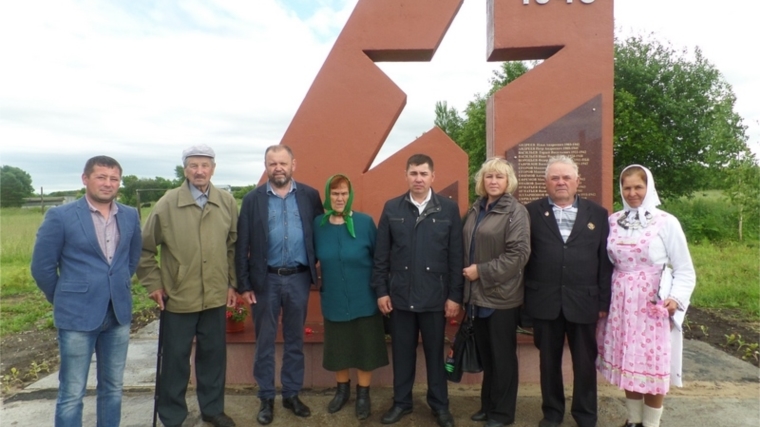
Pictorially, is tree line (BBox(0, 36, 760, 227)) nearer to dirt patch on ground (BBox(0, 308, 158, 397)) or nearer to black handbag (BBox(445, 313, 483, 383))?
dirt patch on ground (BBox(0, 308, 158, 397))

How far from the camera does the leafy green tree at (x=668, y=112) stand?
17.6 metres

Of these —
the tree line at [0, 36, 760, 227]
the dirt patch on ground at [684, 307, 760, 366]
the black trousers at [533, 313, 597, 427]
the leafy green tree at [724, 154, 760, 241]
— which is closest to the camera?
the black trousers at [533, 313, 597, 427]

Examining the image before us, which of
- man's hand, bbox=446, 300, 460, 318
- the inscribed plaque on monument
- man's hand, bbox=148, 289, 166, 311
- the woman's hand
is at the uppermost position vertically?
the inscribed plaque on monument

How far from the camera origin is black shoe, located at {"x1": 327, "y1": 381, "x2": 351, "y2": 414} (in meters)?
3.62

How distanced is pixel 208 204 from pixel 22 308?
19.9ft

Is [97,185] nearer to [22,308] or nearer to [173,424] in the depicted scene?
[173,424]

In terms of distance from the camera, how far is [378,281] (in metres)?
3.34

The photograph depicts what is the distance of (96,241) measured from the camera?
279 centimetres

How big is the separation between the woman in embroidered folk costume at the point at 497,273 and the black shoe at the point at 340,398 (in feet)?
3.56

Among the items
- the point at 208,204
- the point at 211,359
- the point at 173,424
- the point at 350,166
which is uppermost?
the point at 350,166

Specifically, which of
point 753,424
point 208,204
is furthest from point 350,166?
point 753,424

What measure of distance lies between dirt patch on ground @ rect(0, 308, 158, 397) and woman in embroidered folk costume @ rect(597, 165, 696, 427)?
5.06m

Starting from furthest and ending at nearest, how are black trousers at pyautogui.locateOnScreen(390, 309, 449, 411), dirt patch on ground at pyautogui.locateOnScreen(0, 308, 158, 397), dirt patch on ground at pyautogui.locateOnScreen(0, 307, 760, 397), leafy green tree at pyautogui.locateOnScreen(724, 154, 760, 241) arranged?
leafy green tree at pyautogui.locateOnScreen(724, 154, 760, 241)
dirt patch on ground at pyautogui.locateOnScreen(0, 307, 760, 397)
dirt patch on ground at pyautogui.locateOnScreen(0, 308, 158, 397)
black trousers at pyautogui.locateOnScreen(390, 309, 449, 411)

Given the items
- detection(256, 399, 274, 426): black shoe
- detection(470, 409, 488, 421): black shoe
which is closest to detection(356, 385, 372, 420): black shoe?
detection(256, 399, 274, 426): black shoe
